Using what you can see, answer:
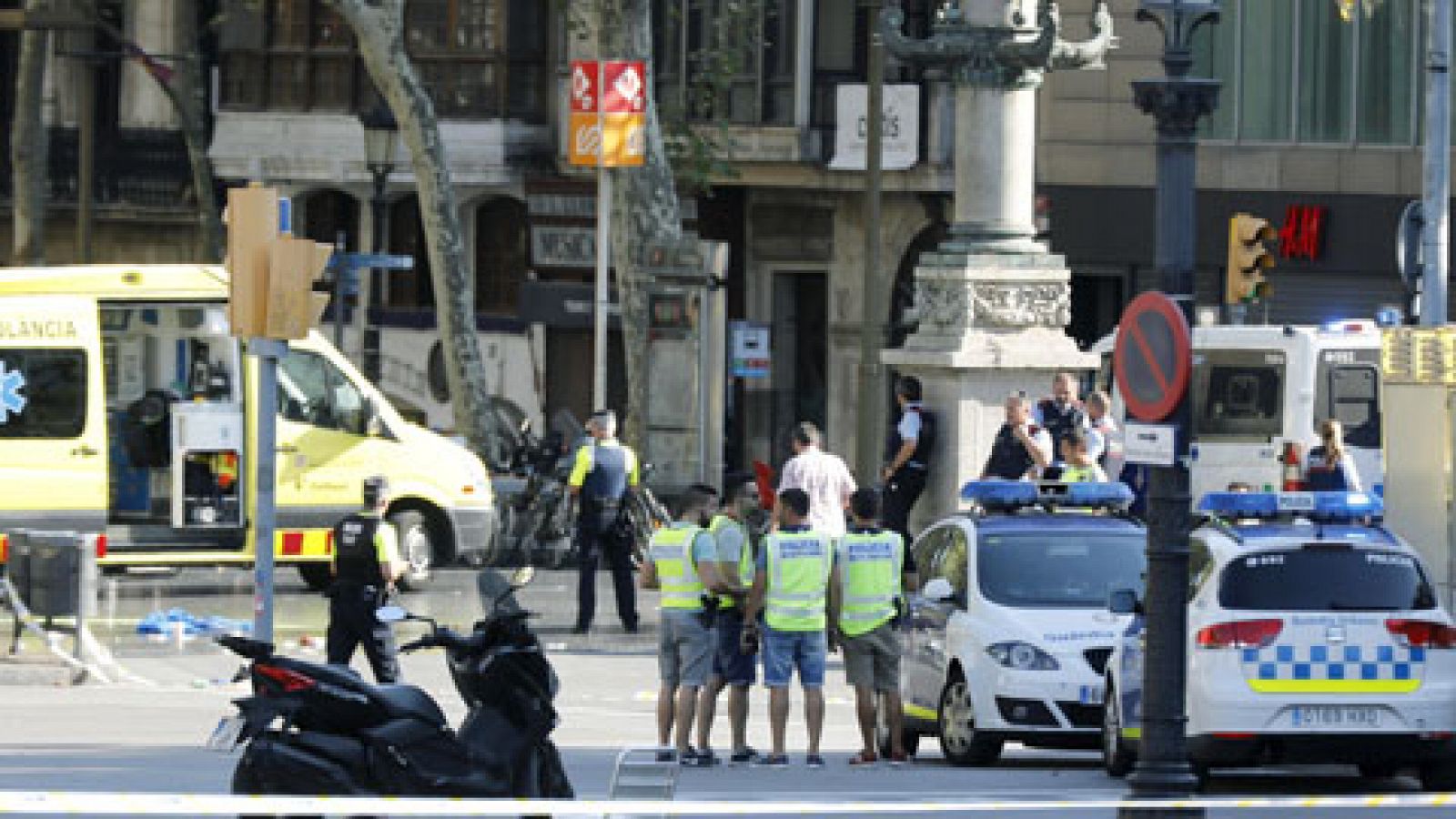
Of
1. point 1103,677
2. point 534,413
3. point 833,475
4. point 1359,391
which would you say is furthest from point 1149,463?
point 534,413

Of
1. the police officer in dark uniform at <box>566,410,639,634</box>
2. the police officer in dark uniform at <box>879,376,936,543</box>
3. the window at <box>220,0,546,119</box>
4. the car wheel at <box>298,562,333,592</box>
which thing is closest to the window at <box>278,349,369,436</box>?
the car wheel at <box>298,562,333,592</box>

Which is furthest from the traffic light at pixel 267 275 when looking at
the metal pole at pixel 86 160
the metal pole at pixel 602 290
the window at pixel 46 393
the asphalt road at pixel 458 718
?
the metal pole at pixel 86 160

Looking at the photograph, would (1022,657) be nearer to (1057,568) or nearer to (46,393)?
(1057,568)

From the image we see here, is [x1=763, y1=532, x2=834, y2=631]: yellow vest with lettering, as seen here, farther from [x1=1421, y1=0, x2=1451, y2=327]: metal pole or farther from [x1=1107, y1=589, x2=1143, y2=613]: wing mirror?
[x1=1421, y1=0, x2=1451, y2=327]: metal pole

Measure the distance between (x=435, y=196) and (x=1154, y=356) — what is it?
77.0 feet

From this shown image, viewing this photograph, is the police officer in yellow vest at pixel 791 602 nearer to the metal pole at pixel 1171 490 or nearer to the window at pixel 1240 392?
the metal pole at pixel 1171 490

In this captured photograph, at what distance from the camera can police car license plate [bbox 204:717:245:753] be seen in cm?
1678

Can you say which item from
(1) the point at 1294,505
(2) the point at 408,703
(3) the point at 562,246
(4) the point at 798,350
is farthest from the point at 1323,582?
(3) the point at 562,246

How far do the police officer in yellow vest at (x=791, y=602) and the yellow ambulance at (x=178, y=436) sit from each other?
1056 centimetres

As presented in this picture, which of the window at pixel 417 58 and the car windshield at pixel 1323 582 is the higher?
the window at pixel 417 58

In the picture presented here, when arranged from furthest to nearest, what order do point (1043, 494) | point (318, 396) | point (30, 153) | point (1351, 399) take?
1. point (30, 153)
2. point (1351, 399)
3. point (318, 396)
4. point (1043, 494)

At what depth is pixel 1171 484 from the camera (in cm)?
1580

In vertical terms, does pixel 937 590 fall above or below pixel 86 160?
below

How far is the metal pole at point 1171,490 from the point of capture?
622 inches
